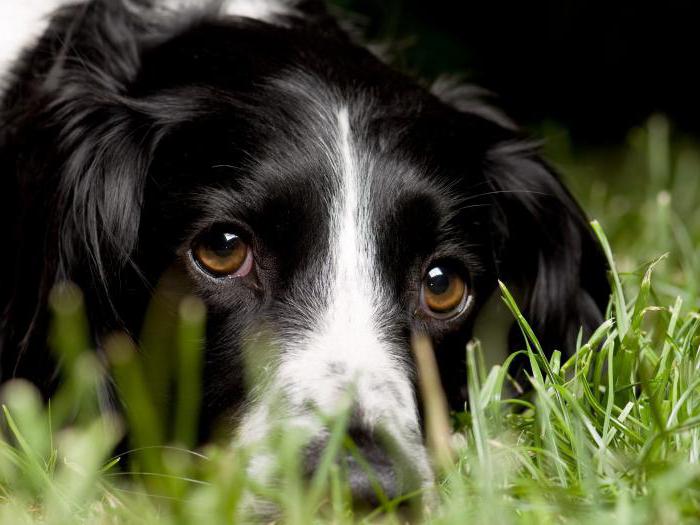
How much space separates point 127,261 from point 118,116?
38cm

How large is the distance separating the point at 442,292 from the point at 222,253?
510mm

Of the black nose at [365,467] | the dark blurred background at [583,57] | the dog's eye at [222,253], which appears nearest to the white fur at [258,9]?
the dog's eye at [222,253]

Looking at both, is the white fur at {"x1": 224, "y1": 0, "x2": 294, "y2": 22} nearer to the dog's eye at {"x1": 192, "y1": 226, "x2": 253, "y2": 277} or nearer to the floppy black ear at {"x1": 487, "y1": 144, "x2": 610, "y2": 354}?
the floppy black ear at {"x1": 487, "y1": 144, "x2": 610, "y2": 354}

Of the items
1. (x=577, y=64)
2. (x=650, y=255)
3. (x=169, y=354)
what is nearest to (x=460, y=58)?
(x=577, y=64)

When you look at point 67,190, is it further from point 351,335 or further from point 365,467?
point 365,467

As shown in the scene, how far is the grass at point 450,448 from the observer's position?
1.58 m

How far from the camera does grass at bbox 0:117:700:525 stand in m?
1.58

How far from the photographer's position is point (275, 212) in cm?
212

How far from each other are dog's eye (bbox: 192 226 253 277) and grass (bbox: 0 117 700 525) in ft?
0.33

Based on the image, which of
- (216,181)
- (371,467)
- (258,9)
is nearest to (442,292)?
(216,181)

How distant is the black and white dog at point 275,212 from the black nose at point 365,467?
0.02 meters

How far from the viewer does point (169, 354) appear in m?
2.13

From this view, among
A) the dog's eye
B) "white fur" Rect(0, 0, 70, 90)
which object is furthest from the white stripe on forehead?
"white fur" Rect(0, 0, 70, 90)

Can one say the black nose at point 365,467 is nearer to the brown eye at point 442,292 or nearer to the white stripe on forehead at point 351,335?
the white stripe on forehead at point 351,335
